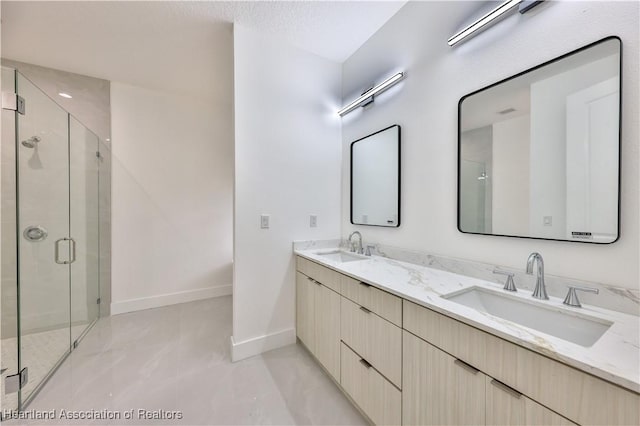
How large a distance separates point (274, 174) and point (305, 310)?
1.22 metres

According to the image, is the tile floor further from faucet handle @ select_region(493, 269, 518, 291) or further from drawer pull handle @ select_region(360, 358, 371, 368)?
Answer: faucet handle @ select_region(493, 269, 518, 291)

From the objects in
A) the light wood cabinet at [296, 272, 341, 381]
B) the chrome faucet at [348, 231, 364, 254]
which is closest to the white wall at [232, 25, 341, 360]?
the light wood cabinet at [296, 272, 341, 381]

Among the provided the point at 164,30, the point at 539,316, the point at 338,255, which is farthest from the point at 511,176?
the point at 164,30

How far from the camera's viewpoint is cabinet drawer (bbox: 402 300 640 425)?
1.85 feet

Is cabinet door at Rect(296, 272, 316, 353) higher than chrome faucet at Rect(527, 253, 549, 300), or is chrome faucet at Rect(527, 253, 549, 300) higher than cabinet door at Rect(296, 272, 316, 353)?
chrome faucet at Rect(527, 253, 549, 300)

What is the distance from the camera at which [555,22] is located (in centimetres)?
106

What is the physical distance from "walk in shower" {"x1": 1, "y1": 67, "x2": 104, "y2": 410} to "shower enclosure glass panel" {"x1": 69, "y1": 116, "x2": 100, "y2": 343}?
0.03 feet

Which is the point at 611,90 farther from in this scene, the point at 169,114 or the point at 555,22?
the point at 169,114

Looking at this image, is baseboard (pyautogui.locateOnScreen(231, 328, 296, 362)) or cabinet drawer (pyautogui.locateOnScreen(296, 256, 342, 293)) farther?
baseboard (pyautogui.locateOnScreen(231, 328, 296, 362))

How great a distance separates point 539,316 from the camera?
98 centimetres

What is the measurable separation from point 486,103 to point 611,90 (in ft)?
1.52

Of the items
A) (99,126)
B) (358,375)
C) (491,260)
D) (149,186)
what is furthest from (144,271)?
(491,260)

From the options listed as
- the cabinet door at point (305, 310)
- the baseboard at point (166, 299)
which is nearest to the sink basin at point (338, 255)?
the cabinet door at point (305, 310)

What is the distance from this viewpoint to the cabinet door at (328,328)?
1576 millimetres
